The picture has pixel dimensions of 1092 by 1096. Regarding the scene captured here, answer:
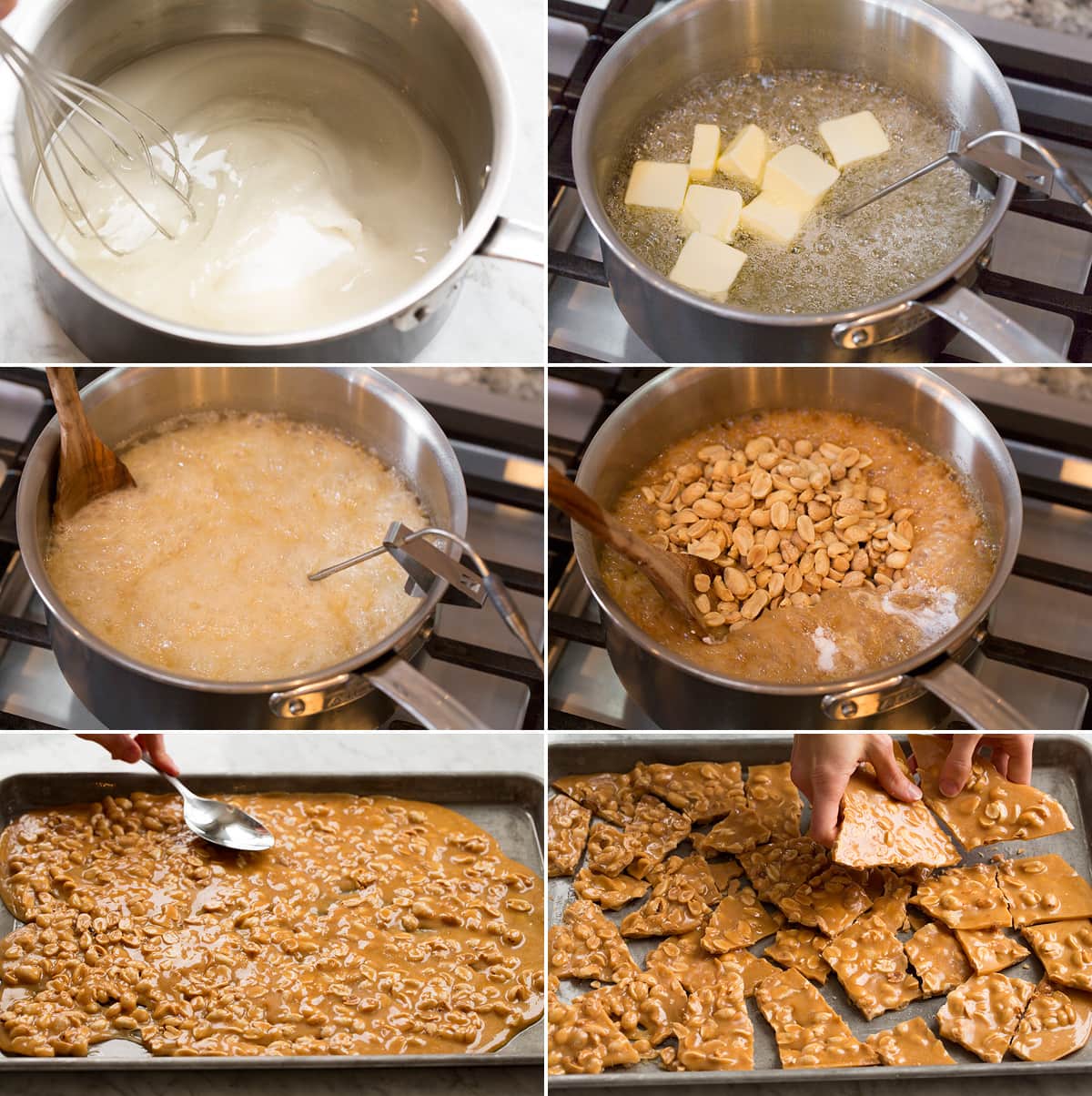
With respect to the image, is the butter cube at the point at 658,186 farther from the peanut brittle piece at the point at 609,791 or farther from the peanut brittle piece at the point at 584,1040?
the peanut brittle piece at the point at 584,1040

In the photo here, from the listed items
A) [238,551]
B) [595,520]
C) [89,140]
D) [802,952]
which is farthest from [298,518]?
[802,952]

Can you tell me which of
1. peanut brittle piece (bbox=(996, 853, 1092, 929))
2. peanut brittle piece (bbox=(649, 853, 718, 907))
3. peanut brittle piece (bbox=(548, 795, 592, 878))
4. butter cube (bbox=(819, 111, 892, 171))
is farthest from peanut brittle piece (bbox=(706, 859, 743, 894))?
butter cube (bbox=(819, 111, 892, 171))

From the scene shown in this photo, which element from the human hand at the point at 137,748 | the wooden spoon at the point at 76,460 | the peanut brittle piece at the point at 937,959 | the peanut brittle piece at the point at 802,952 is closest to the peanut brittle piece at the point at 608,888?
the peanut brittle piece at the point at 802,952

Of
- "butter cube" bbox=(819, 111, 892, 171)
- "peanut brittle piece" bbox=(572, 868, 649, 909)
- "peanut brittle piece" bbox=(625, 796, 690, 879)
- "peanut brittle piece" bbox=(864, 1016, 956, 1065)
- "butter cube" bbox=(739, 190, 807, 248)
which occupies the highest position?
"butter cube" bbox=(819, 111, 892, 171)

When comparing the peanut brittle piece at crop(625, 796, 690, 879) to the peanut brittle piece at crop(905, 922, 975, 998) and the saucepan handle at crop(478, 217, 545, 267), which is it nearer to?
the peanut brittle piece at crop(905, 922, 975, 998)

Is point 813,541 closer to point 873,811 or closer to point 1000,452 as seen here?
point 1000,452

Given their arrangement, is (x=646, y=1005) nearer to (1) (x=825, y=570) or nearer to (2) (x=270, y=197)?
(1) (x=825, y=570)
